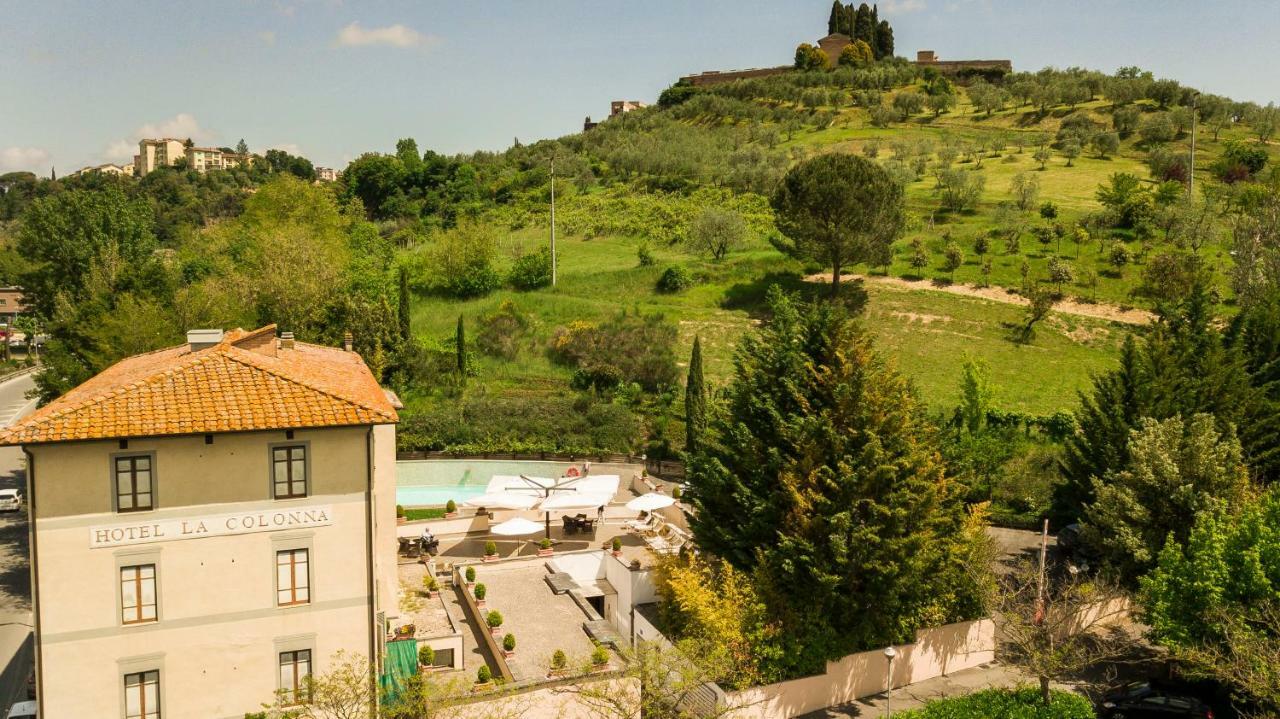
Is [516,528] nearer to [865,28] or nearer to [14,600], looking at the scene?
[14,600]

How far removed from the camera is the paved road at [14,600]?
75.1 feet

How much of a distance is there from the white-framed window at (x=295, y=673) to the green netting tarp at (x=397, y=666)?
1.56 metres

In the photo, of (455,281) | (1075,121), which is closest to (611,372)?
(455,281)

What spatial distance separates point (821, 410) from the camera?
2306 centimetres

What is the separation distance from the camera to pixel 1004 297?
57.6m

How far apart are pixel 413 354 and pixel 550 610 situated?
87.6 ft

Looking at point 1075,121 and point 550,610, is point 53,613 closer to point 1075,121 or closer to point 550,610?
point 550,610

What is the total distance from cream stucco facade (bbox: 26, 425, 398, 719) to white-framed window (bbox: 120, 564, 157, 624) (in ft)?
0.26

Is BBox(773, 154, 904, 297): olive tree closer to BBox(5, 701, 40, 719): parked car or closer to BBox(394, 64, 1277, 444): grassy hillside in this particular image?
BBox(394, 64, 1277, 444): grassy hillside

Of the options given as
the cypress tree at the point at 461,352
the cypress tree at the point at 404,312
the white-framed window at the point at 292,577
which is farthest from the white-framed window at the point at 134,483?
the cypress tree at the point at 404,312

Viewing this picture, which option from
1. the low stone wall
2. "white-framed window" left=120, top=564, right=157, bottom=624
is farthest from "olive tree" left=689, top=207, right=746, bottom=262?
"white-framed window" left=120, top=564, right=157, bottom=624

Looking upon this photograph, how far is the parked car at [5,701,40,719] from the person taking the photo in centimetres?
1919

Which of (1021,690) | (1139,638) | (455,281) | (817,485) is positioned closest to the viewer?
(1021,690)

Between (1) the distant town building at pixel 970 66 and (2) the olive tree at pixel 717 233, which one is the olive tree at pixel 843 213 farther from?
(1) the distant town building at pixel 970 66
